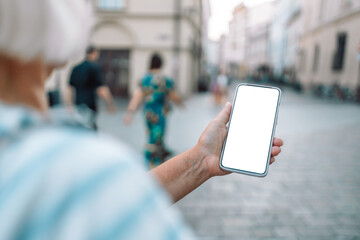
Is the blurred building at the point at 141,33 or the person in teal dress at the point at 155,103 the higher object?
the blurred building at the point at 141,33

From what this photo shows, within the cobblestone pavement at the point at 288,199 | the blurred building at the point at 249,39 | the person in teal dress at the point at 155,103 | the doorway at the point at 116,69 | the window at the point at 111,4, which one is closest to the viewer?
the cobblestone pavement at the point at 288,199

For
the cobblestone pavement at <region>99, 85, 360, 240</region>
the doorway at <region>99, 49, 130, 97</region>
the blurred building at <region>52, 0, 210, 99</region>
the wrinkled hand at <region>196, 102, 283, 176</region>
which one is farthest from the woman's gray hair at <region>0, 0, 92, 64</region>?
the doorway at <region>99, 49, 130, 97</region>

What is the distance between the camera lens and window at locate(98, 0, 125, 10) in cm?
1892

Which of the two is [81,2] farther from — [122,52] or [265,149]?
[122,52]

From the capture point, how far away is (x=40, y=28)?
0.62 meters

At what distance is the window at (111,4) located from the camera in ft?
62.1

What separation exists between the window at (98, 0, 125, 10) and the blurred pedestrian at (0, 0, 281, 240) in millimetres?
19634

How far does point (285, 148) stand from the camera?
747 cm

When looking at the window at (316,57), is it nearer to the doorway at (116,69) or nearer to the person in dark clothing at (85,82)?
the doorway at (116,69)

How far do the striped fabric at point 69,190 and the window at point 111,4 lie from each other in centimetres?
1981

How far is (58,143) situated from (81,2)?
1.27ft

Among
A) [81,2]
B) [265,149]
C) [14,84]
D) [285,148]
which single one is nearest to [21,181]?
[14,84]

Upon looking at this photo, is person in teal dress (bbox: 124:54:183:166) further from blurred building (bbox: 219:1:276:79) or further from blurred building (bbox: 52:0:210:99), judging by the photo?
blurred building (bbox: 219:1:276:79)

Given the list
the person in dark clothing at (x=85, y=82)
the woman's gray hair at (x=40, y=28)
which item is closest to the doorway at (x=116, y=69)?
the person in dark clothing at (x=85, y=82)
